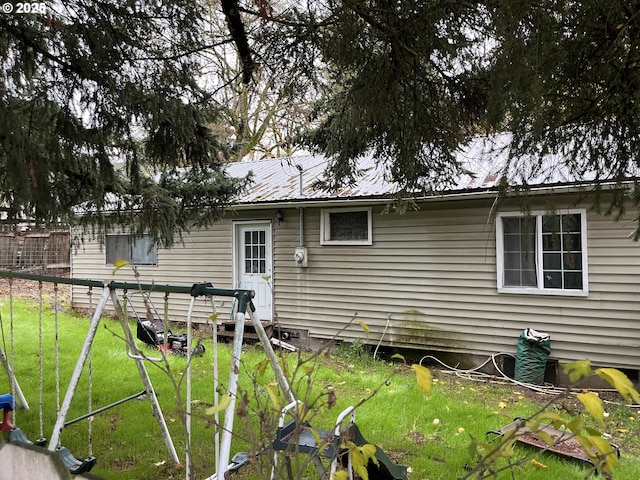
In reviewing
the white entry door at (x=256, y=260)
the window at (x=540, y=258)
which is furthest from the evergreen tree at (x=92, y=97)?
the white entry door at (x=256, y=260)

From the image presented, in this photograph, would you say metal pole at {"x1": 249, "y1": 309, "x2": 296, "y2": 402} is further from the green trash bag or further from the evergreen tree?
the green trash bag

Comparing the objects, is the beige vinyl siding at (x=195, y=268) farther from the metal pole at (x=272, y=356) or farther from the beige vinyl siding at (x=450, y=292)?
the metal pole at (x=272, y=356)

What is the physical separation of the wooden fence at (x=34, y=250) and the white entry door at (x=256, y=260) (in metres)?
7.64

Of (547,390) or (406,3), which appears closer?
(406,3)

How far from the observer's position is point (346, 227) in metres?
8.73

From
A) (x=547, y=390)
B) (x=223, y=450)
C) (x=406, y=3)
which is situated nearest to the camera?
(x=223, y=450)

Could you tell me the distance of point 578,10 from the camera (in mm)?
2402

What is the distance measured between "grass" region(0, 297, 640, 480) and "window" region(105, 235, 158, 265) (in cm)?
316

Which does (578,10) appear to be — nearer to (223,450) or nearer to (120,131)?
(223,450)

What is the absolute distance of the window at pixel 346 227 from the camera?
336 inches

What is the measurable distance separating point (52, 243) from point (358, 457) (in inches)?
647

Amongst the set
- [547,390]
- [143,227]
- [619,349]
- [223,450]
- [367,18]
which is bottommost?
[547,390]

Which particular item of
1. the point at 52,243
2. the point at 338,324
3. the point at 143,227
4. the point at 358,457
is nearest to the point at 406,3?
the point at 358,457
